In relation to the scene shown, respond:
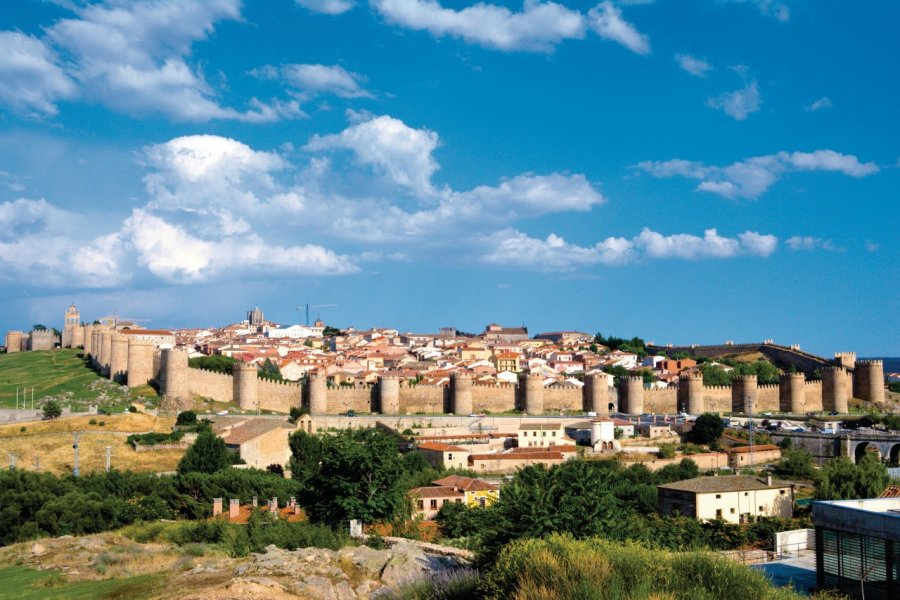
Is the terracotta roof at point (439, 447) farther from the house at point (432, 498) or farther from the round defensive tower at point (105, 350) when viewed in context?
the round defensive tower at point (105, 350)

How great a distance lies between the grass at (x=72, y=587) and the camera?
1160cm

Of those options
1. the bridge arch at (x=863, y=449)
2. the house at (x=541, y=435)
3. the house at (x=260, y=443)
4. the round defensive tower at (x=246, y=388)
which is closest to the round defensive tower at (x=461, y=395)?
the house at (x=541, y=435)

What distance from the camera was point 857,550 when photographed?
9.66 meters

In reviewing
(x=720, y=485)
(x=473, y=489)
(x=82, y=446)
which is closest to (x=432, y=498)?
(x=473, y=489)

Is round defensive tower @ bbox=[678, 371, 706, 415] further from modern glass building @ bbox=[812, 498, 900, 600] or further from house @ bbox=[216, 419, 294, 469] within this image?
modern glass building @ bbox=[812, 498, 900, 600]

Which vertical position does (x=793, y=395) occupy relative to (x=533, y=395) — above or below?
below

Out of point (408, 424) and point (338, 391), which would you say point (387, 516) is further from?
point (338, 391)

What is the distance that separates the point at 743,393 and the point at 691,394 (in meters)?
3.02

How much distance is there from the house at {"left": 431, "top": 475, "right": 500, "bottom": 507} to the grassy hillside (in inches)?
368

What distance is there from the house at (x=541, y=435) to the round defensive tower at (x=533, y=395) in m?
7.25

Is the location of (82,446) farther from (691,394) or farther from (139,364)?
(691,394)

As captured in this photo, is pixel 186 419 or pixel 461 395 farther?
pixel 461 395

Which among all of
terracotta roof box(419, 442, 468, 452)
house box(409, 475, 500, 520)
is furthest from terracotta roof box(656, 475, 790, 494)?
terracotta roof box(419, 442, 468, 452)

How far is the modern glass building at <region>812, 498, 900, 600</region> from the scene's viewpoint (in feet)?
30.1
